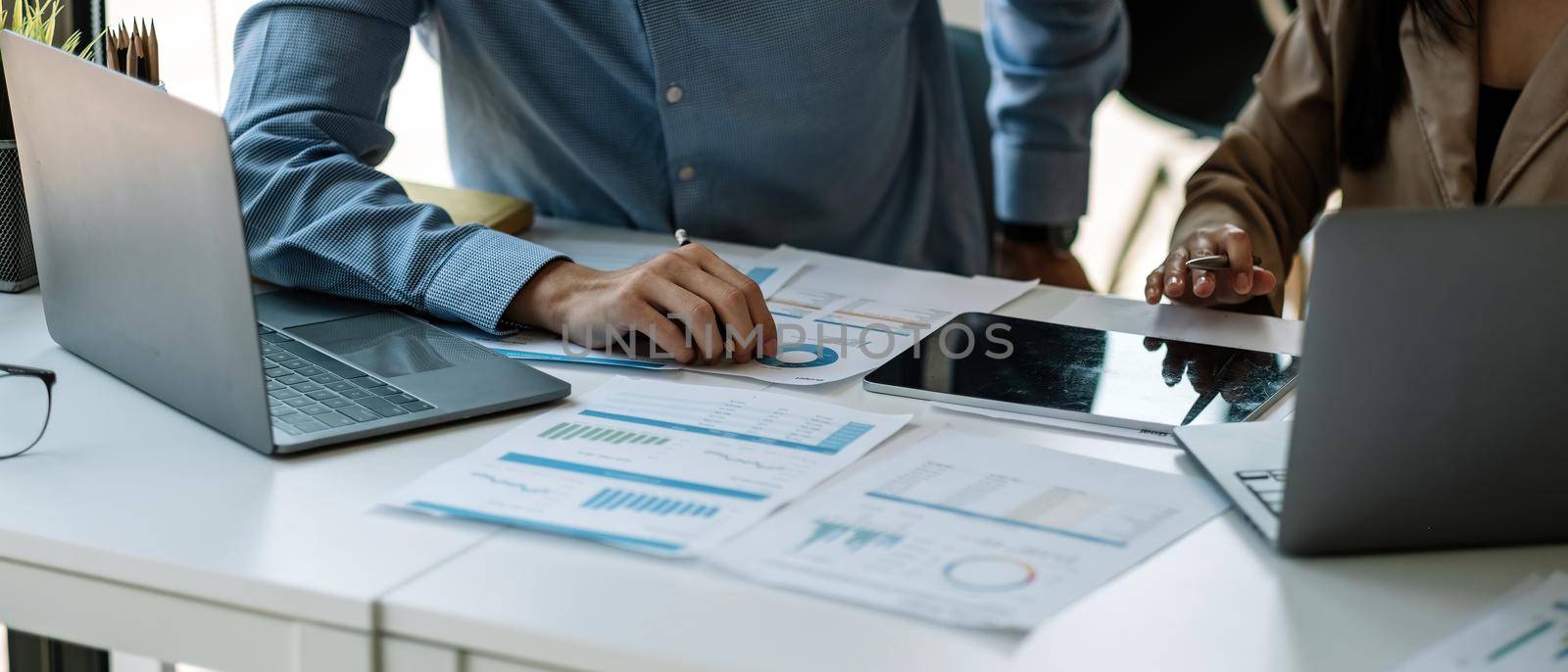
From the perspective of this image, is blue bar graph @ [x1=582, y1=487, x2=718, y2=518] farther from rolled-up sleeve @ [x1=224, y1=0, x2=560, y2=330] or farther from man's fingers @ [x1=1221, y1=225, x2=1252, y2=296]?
man's fingers @ [x1=1221, y1=225, x2=1252, y2=296]

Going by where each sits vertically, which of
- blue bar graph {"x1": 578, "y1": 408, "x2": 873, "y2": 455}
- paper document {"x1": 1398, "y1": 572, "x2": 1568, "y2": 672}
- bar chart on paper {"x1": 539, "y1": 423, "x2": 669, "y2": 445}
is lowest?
paper document {"x1": 1398, "y1": 572, "x2": 1568, "y2": 672}

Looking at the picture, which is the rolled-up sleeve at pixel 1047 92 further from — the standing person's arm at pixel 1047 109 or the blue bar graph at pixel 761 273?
the blue bar graph at pixel 761 273

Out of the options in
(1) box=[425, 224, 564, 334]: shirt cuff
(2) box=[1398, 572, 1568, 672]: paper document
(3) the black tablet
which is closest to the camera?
(2) box=[1398, 572, 1568, 672]: paper document

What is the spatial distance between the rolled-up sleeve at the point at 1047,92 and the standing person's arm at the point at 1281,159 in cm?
32

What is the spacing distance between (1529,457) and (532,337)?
0.72 m

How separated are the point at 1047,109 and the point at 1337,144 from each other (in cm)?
44

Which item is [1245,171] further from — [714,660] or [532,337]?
[714,660]

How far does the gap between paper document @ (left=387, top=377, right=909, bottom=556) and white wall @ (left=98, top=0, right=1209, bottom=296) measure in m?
1.31

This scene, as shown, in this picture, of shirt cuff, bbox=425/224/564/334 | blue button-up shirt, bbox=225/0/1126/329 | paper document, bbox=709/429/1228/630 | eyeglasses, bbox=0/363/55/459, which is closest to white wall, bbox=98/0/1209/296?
blue button-up shirt, bbox=225/0/1126/329

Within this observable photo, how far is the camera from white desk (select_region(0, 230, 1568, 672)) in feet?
2.15

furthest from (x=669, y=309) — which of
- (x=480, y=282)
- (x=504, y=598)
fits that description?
(x=504, y=598)

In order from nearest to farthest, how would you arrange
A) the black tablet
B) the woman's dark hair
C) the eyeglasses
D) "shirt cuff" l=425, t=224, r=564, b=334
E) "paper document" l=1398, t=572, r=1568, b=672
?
"paper document" l=1398, t=572, r=1568, b=672 < the eyeglasses < the black tablet < "shirt cuff" l=425, t=224, r=564, b=334 < the woman's dark hair

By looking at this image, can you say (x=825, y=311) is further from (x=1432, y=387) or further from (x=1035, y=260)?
(x=1035, y=260)

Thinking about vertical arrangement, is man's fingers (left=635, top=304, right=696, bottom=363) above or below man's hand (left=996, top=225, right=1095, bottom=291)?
above
